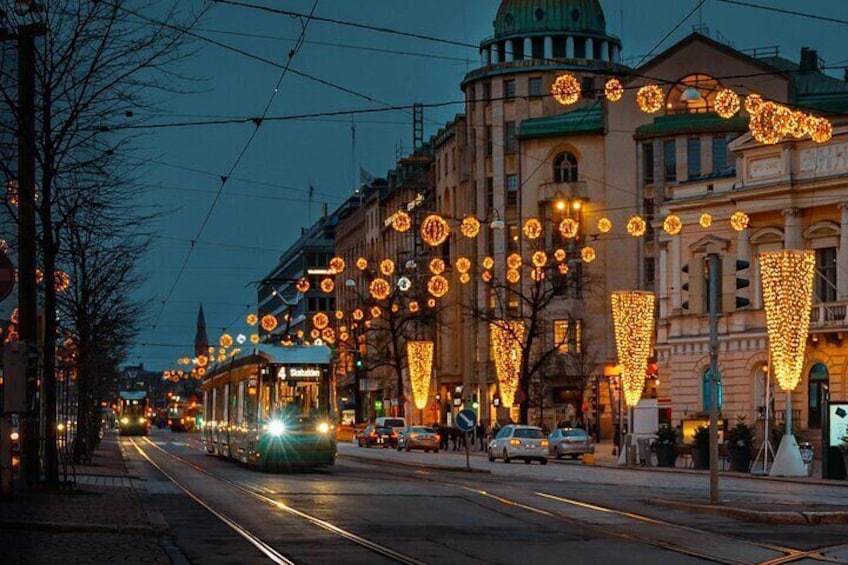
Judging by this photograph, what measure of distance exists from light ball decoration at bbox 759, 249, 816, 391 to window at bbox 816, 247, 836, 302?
12.4 meters

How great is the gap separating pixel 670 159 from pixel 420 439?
84.5ft

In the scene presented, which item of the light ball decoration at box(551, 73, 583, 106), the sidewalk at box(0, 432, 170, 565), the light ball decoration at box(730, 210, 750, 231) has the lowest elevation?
the sidewalk at box(0, 432, 170, 565)

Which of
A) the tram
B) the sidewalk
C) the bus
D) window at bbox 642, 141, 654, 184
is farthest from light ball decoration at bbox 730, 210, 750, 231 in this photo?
the bus

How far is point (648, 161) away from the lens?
90500 millimetres

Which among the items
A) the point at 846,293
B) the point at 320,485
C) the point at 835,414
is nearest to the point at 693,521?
the point at 320,485

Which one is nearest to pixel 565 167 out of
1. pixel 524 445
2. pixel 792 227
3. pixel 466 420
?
pixel 792 227

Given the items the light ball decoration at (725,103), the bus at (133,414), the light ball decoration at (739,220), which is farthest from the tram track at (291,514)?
the bus at (133,414)

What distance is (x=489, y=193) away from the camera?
323 feet

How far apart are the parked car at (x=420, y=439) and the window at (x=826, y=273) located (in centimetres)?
2048

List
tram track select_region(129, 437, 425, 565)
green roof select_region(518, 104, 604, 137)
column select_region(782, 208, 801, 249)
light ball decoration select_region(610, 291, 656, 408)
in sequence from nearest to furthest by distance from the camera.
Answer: tram track select_region(129, 437, 425, 565) < light ball decoration select_region(610, 291, 656, 408) < column select_region(782, 208, 801, 249) < green roof select_region(518, 104, 604, 137)

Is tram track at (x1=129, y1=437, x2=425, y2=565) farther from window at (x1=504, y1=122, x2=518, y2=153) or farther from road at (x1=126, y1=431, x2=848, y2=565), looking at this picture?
window at (x1=504, y1=122, x2=518, y2=153)

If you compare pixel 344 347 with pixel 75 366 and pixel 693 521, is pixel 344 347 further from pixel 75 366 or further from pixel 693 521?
pixel 693 521

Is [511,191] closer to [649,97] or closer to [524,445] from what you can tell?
[524,445]

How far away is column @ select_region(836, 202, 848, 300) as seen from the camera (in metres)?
59.2
